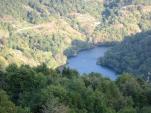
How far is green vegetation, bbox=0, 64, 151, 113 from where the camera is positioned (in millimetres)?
36412

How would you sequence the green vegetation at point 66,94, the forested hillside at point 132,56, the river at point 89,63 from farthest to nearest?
the river at point 89,63 → the forested hillside at point 132,56 → the green vegetation at point 66,94

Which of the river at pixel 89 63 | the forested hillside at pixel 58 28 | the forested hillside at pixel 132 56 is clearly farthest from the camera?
the forested hillside at pixel 58 28

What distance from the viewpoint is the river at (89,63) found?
428 ft

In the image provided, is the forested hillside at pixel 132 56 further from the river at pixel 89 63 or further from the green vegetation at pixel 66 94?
the green vegetation at pixel 66 94

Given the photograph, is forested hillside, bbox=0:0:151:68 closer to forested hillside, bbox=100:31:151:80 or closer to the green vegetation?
forested hillside, bbox=100:31:151:80

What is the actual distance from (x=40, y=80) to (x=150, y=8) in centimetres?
15117

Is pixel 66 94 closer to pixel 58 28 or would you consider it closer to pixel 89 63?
pixel 89 63

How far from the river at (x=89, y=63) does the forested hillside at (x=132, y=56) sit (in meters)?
2.78

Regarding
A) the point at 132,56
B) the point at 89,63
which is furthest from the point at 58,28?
the point at 132,56

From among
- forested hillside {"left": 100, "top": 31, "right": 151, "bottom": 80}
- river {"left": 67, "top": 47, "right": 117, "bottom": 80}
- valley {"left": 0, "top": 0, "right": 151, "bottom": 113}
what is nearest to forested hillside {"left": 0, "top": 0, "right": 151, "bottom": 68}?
valley {"left": 0, "top": 0, "right": 151, "bottom": 113}

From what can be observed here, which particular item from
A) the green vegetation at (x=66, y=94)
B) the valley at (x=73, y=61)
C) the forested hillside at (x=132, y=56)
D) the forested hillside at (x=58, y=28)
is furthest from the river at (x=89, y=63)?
the green vegetation at (x=66, y=94)

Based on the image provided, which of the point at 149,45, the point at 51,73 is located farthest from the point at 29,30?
the point at 51,73

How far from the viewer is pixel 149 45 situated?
12812cm

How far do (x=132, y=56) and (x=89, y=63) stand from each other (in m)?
14.6
